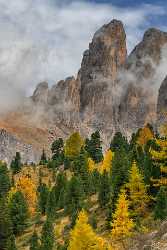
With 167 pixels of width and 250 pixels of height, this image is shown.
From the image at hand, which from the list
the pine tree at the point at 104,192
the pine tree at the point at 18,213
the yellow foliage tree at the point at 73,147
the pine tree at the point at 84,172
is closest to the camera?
the pine tree at the point at 104,192

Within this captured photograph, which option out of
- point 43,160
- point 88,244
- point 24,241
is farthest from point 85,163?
point 88,244

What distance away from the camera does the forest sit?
5824 centimetres

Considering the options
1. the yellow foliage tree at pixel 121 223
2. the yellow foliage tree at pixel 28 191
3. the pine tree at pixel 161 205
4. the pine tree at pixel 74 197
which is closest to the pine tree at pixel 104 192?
the pine tree at pixel 74 197

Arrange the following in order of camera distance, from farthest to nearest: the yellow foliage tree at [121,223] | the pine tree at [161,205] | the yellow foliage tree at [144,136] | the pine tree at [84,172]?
1. the yellow foliage tree at [144,136]
2. the pine tree at [84,172]
3. the pine tree at [161,205]
4. the yellow foliage tree at [121,223]

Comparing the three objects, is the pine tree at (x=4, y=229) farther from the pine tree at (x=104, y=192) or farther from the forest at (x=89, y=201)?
the pine tree at (x=104, y=192)

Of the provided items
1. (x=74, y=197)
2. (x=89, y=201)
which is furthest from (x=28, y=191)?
(x=74, y=197)

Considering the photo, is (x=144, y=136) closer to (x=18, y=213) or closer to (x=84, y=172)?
(x=84, y=172)

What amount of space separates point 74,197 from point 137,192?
902 inches

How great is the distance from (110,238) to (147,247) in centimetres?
3542

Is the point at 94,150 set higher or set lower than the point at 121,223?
higher

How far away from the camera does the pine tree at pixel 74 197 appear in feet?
282

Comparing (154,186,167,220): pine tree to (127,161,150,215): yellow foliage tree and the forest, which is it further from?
(127,161,150,215): yellow foliage tree

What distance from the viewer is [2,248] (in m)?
80.0

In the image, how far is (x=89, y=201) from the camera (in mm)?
90250
